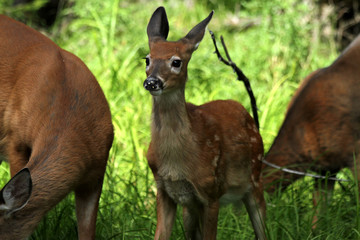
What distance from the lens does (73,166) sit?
4086mm

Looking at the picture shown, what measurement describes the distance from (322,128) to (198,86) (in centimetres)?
232

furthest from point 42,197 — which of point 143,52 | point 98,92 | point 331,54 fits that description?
point 331,54

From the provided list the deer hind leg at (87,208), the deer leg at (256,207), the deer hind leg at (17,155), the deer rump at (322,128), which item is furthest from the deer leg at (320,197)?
the deer hind leg at (17,155)

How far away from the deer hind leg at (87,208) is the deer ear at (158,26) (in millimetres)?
992

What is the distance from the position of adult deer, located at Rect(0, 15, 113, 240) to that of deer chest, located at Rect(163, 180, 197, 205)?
467mm

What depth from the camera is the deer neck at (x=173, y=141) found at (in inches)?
162

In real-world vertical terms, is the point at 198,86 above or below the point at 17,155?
above

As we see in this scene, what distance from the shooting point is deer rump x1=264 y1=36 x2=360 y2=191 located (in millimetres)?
5938

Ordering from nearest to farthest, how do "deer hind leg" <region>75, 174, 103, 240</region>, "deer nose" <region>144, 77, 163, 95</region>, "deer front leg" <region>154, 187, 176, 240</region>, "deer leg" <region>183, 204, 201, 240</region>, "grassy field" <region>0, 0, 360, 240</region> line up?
"deer nose" <region>144, 77, 163, 95</region> → "deer front leg" <region>154, 187, 176, 240</region> → "deer hind leg" <region>75, 174, 103, 240</region> → "deer leg" <region>183, 204, 201, 240</region> → "grassy field" <region>0, 0, 360, 240</region>

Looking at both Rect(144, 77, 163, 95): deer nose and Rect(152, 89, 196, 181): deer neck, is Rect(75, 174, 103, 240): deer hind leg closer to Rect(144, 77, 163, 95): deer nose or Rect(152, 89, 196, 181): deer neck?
Rect(152, 89, 196, 181): deer neck

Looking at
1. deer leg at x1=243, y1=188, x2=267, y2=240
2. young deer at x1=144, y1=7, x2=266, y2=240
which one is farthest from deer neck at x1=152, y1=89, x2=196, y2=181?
deer leg at x1=243, y1=188, x2=267, y2=240

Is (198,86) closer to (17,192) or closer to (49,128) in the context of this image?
(49,128)

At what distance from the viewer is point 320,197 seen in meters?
5.31

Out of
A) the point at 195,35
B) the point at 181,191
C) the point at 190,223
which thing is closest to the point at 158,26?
the point at 195,35
